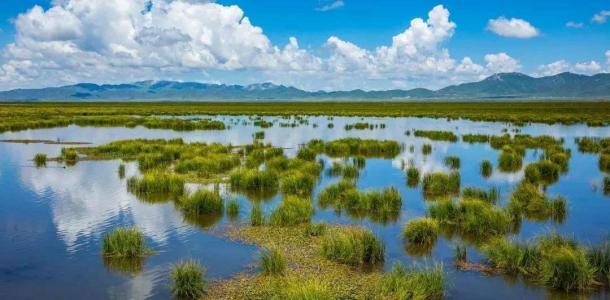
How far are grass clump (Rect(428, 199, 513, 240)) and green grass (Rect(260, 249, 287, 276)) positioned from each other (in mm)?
5852

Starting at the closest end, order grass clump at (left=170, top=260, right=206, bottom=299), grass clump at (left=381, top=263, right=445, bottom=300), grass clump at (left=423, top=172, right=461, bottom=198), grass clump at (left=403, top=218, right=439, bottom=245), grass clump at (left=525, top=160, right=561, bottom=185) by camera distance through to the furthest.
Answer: grass clump at (left=381, top=263, right=445, bottom=300)
grass clump at (left=170, top=260, right=206, bottom=299)
grass clump at (left=403, top=218, right=439, bottom=245)
grass clump at (left=423, top=172, right=461, bottom=198)
grass clump at (left=525, top=160, right=561, bottom=185)

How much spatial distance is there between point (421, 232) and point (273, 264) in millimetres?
4539

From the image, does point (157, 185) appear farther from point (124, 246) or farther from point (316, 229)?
point (316, 229)


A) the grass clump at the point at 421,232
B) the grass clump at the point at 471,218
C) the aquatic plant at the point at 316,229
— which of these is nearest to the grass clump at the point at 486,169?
the grass clump at the point at 471,218

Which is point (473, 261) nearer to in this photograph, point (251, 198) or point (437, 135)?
point (251, 198)

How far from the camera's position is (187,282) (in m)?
10.1

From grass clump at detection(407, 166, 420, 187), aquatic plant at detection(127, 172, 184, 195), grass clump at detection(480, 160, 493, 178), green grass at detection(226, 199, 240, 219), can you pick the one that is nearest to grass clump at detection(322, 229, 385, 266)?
green grass at detection(226, 199, 240, 219)

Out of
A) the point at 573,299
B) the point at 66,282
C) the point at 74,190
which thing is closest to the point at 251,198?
the point at 74,190

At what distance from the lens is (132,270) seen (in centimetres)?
1149

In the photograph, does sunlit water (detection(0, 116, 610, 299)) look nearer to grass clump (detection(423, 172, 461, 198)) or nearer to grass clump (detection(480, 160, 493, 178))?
grass clump (detection(480, 160, 493, 178))

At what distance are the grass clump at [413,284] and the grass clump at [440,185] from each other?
33.7 ft

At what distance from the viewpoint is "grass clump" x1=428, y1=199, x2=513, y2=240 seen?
14.5 m

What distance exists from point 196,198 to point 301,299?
28.5 ft

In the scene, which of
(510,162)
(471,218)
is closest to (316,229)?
(471,218)
